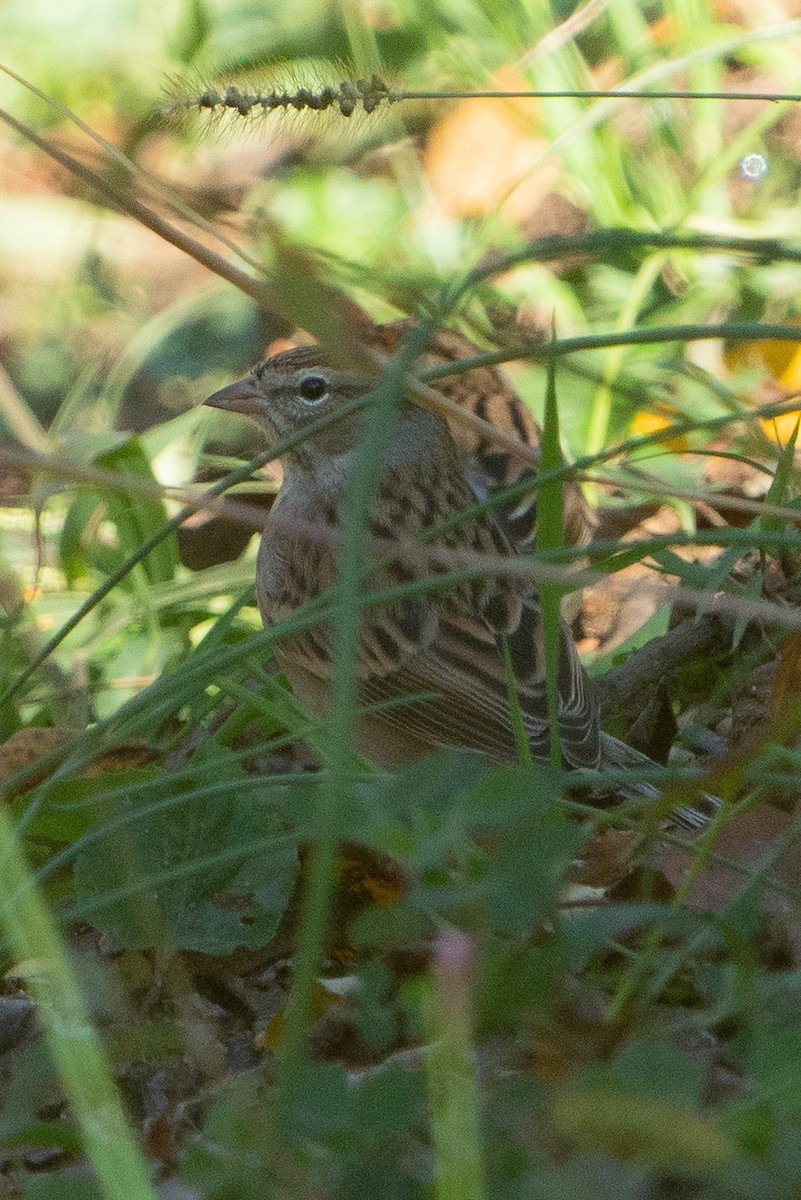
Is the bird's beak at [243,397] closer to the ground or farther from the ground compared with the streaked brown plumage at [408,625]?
farther from the ground

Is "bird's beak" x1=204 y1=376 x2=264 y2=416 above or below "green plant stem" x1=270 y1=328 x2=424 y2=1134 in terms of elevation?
above

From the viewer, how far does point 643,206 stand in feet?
17.7

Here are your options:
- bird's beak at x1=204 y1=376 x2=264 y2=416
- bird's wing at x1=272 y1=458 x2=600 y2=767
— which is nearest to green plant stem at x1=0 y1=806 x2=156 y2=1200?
bird's wing at x1=272 y1=458 x2=600 y2=767

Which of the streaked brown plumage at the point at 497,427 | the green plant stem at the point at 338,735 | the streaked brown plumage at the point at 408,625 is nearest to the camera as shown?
the green plant stem at the point at 338,735

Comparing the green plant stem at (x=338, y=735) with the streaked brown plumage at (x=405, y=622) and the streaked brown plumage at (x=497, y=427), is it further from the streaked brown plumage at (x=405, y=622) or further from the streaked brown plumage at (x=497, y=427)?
the streaked brown plumage at (x=497, y=427)

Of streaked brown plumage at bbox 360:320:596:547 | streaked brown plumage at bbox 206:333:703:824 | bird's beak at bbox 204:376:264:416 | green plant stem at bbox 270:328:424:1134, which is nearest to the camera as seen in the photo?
green plant stem at bbox 270:328:424:1134

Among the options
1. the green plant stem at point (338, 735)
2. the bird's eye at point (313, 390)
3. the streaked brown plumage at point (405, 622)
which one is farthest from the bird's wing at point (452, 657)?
the green plant stem at point (338, 735)

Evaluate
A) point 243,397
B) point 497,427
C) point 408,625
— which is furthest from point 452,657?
point 243,397

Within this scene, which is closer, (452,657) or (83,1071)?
(83,1071)

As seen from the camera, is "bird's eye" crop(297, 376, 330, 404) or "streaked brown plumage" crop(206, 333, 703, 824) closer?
"streaked brown plumage" crop(206, 333, 703, 824)

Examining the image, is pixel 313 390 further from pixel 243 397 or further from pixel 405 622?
pixel 405 622

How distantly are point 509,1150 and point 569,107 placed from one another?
475 centimetres

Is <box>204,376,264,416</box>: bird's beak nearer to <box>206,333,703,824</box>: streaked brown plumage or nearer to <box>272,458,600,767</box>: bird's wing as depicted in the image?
<box>206,333,703,824</box>: streaked brown plumage

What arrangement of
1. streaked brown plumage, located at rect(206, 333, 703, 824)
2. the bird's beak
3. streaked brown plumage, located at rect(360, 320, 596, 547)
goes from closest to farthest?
1. streaked brown plumage, located at rect(206, 333, 703, 824)
2. the bird's beak
3. streaked brown plumage, located at rect(360, 320, 596, 547)
